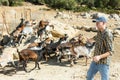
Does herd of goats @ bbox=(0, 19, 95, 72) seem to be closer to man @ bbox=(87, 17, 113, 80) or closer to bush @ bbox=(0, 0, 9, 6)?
man @ bbox=(87, 17, 113, 80)

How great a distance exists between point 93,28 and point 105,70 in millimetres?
12555

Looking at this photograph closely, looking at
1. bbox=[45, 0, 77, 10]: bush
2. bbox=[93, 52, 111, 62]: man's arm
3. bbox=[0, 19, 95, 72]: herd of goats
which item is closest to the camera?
bbox=[93, 52, 111, 62]: man's arm

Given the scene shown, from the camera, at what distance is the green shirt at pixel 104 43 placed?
25.0ft

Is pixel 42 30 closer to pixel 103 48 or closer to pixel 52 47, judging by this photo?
pixel 52 47

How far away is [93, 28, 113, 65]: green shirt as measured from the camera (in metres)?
7.61

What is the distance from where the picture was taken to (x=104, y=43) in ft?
25.3

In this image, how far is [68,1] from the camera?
35.3m

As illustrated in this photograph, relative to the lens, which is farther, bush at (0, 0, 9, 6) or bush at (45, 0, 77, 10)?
bush at (45, 0, 77, 10)

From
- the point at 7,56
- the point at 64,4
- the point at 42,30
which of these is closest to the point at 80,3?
the point at 64,4

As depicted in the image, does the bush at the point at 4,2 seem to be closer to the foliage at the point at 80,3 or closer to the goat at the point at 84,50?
the foliage at the point at 80,3

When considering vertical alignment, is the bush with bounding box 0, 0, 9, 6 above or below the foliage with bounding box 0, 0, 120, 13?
above

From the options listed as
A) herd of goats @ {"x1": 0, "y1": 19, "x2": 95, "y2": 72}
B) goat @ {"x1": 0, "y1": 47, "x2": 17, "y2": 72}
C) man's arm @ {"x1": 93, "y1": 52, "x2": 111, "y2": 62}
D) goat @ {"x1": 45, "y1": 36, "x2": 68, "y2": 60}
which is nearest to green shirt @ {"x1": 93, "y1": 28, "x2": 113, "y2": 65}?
man's arm @ {"x1": 93, "y1": 52, "x2": 111, "y2": 62}

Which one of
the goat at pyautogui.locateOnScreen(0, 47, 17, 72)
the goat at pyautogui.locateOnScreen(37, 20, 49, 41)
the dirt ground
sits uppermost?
the goat at pyautogui.locateOnScreen(37, 20, 49, 41)

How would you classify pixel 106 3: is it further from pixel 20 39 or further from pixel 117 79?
pixel 117 79
